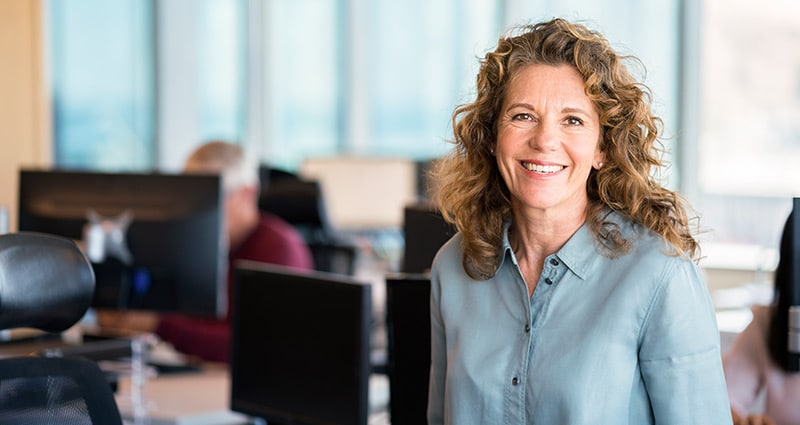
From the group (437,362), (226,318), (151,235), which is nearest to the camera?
(437,362)

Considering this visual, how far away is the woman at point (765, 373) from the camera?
7.54 ft

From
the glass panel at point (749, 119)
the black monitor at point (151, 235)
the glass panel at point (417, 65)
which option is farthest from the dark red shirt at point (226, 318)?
the glass panel at point (417, 65)

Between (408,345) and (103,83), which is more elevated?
(103,83)

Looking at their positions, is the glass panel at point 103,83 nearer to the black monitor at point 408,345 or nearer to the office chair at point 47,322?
the black monitor at point 408,345

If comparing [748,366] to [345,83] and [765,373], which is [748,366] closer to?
[765,373]

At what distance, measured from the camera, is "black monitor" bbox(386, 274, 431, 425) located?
2.18 metres

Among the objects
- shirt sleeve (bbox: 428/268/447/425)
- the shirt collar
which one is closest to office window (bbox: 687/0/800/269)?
shirt sleeve (bbox: 428/268/447/425)

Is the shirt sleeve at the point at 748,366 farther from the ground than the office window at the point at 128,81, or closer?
closer

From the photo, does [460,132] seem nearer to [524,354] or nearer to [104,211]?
[524,354]

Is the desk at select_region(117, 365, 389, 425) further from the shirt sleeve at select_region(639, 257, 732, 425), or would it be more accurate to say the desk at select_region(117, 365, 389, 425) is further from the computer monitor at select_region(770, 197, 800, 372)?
the shirt sleeve at select_region(639, 257, 732, 425)

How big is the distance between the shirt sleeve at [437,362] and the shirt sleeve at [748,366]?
0.80 metres

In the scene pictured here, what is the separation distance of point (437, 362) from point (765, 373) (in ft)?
2.87

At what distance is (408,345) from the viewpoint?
2195 millimetres

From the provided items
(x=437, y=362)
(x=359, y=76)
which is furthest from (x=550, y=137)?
(x=359, y=76)
